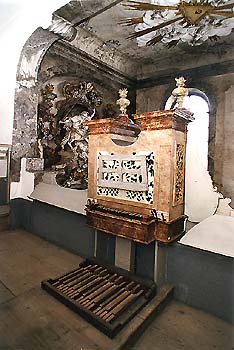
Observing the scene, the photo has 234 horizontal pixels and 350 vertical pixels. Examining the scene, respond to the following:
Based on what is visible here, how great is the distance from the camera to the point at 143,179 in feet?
7.41

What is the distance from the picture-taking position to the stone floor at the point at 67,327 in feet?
5.19

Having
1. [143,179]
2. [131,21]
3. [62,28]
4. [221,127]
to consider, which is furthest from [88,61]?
[143,179]

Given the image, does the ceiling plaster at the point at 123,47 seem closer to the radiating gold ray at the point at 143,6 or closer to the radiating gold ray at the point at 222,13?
the radiating gold ray at the point at 143,6

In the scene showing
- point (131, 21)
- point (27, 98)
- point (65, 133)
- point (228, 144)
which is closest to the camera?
point (27, 98)

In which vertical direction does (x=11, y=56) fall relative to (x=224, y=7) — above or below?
below

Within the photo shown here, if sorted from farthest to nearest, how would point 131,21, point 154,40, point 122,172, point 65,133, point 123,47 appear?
point 123,47 → point 154,40 → point 65,133 → point 131,21 → point 122,172

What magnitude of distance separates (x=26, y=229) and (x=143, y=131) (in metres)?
2.73

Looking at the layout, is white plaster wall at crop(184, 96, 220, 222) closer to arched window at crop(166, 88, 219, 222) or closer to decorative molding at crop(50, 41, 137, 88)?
arched window at crop(166, 88, 219, 222)

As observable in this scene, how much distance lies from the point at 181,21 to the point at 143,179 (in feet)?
12.6

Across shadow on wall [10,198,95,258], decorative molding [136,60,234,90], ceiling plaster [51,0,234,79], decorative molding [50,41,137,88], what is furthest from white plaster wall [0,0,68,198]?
decorative molding [136,60,234,90]

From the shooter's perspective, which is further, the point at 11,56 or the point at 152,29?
the point at 152,29

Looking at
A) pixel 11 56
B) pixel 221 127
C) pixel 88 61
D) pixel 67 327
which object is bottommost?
pixel 67 327

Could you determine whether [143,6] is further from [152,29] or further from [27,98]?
[27,98]

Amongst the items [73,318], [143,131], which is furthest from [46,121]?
[73,318]
